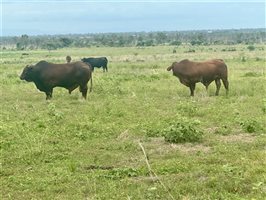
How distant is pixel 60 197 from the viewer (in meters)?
7.05

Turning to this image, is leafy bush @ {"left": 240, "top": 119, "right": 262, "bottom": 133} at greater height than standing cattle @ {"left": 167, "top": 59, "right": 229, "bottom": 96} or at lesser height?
lesser

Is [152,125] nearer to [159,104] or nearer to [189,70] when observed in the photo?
[159,104]

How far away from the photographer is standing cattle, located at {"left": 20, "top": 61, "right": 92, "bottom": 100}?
1744 cm

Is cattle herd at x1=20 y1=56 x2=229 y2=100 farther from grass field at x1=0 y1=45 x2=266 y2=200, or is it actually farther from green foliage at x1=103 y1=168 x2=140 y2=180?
green foliage at x1=103 y1=168 x2=140 y2=180

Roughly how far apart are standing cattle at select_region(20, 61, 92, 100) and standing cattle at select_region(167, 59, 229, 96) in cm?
326

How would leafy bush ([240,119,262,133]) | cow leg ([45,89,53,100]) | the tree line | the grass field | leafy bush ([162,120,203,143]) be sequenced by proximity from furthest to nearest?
the tree line
cow leg ([45,89,53,100])
leafy bush ([240,119,262,133])
leafy bush ([162,120,203,143])
the grass field

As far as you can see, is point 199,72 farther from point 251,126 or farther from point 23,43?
point 23,43

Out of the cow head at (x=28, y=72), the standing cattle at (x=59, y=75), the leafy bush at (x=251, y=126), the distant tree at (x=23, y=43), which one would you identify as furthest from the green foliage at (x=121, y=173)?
the distant tree at (x=23, y=43)

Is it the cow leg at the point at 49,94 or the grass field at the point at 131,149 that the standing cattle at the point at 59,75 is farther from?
the grass field at the point at 131,149

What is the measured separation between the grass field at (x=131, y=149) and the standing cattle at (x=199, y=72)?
0.63 metres

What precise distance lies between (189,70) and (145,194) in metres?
11.2

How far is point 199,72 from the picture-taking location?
1770 cm

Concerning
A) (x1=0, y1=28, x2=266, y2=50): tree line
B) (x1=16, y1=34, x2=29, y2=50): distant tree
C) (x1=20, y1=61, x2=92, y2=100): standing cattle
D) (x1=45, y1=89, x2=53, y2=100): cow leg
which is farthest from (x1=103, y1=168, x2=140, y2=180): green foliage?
(x1=16, y1=34, x2=29, y2=50): distant tree

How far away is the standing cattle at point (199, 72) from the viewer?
17.7 meters
